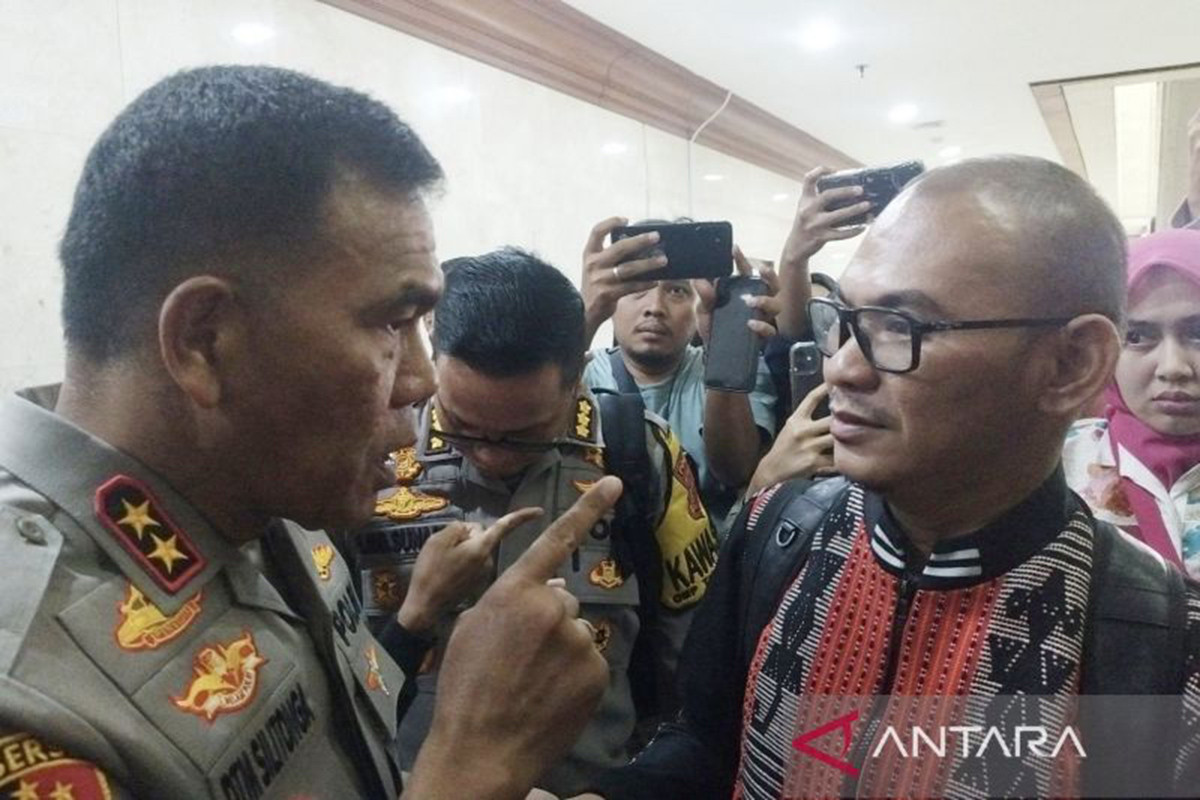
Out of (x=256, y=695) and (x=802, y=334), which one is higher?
(x=802, y=334)

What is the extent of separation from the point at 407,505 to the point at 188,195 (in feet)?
2.19

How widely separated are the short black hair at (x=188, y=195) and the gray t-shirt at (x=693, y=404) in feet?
3.28

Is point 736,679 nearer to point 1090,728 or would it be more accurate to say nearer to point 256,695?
point 1090,728

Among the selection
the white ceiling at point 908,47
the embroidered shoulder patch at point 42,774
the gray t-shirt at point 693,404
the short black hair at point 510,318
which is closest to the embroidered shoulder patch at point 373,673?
the embroidered shoulder patch at point 42,774

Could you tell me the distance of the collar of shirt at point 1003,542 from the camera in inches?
29.6

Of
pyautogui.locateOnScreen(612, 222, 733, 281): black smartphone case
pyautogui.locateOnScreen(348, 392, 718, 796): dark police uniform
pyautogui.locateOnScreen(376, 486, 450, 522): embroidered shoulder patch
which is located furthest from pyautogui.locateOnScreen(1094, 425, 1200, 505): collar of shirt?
pyautogui.locateOnScreen(376, 486, 450, 522): embroidered shoulder patch

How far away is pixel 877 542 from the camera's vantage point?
0.84 metres

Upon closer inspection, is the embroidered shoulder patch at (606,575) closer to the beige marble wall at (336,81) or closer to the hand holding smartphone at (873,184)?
the beige marble wall at (336,81)

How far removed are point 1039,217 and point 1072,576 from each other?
314 mm

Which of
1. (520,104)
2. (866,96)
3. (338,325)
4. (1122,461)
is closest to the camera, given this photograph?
(338,325)

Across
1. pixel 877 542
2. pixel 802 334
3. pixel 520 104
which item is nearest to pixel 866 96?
pixel 520 104

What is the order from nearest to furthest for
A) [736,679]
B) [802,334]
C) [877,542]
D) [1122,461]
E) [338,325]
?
[338,325], [877,542], [736,679], [1122,461], [802,334]

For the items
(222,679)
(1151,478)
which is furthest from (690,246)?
(222,679)

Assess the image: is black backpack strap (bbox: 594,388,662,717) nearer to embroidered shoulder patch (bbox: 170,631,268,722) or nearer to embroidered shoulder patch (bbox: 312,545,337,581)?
embroidered shoulder patch (bbox: 312,545,337,581)
